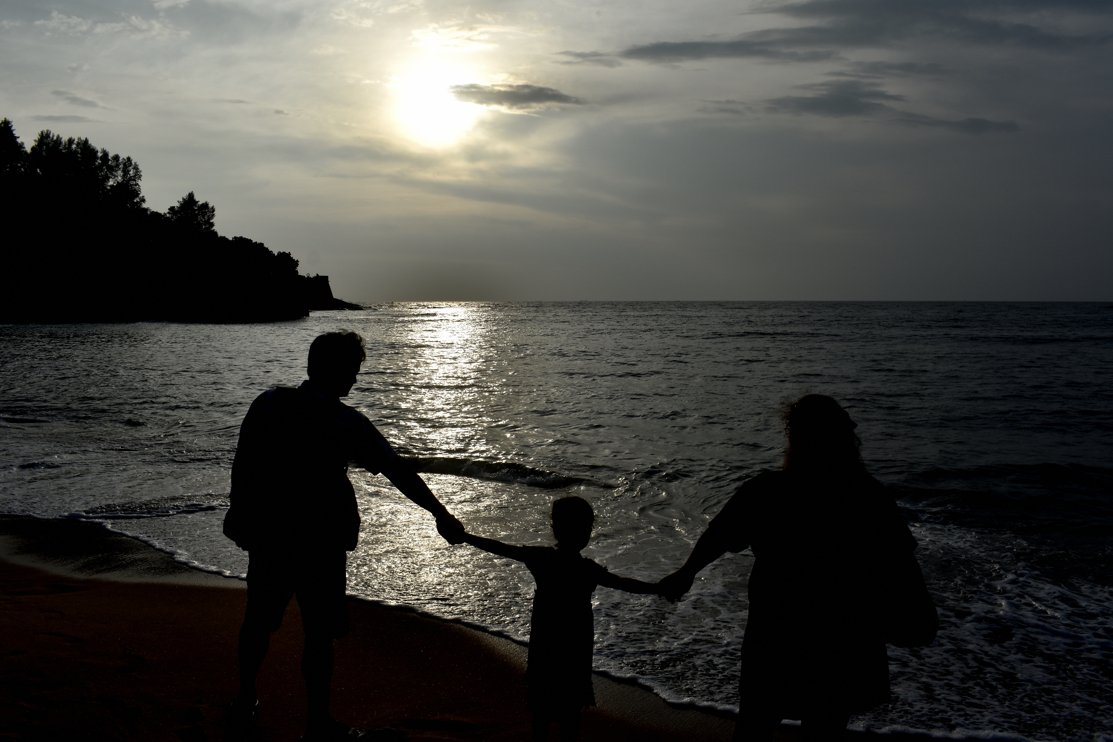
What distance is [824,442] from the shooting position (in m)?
2.89

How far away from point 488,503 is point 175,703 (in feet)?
20.0

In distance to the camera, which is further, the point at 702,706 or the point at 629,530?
the point at 629,530

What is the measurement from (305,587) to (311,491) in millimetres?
465

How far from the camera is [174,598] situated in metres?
6.33

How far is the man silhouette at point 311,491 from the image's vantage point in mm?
3713

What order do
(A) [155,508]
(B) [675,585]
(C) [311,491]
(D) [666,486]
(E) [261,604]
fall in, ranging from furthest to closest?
(D) [666,486] → (A) [155,508] → (E) [261,604] → (C) [311,491] → (B) [675,585]

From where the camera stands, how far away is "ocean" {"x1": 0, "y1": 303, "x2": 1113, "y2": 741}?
5531mm

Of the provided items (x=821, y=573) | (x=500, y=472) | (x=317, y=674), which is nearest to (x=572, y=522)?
(x=821, y=573)

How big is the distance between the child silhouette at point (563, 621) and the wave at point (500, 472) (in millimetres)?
8200

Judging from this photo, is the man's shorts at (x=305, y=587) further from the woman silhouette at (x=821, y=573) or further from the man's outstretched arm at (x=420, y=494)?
the woman silhouette at (x=821, y=573)

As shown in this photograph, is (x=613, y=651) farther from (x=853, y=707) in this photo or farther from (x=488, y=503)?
(x=488, y=503)

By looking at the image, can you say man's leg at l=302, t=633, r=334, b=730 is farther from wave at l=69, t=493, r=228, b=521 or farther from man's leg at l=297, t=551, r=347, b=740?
wave at l=69, t=493, r=228, b=521

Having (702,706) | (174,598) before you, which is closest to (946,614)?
(702,706)

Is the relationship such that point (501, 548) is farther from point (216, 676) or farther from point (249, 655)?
point (216, 676)
